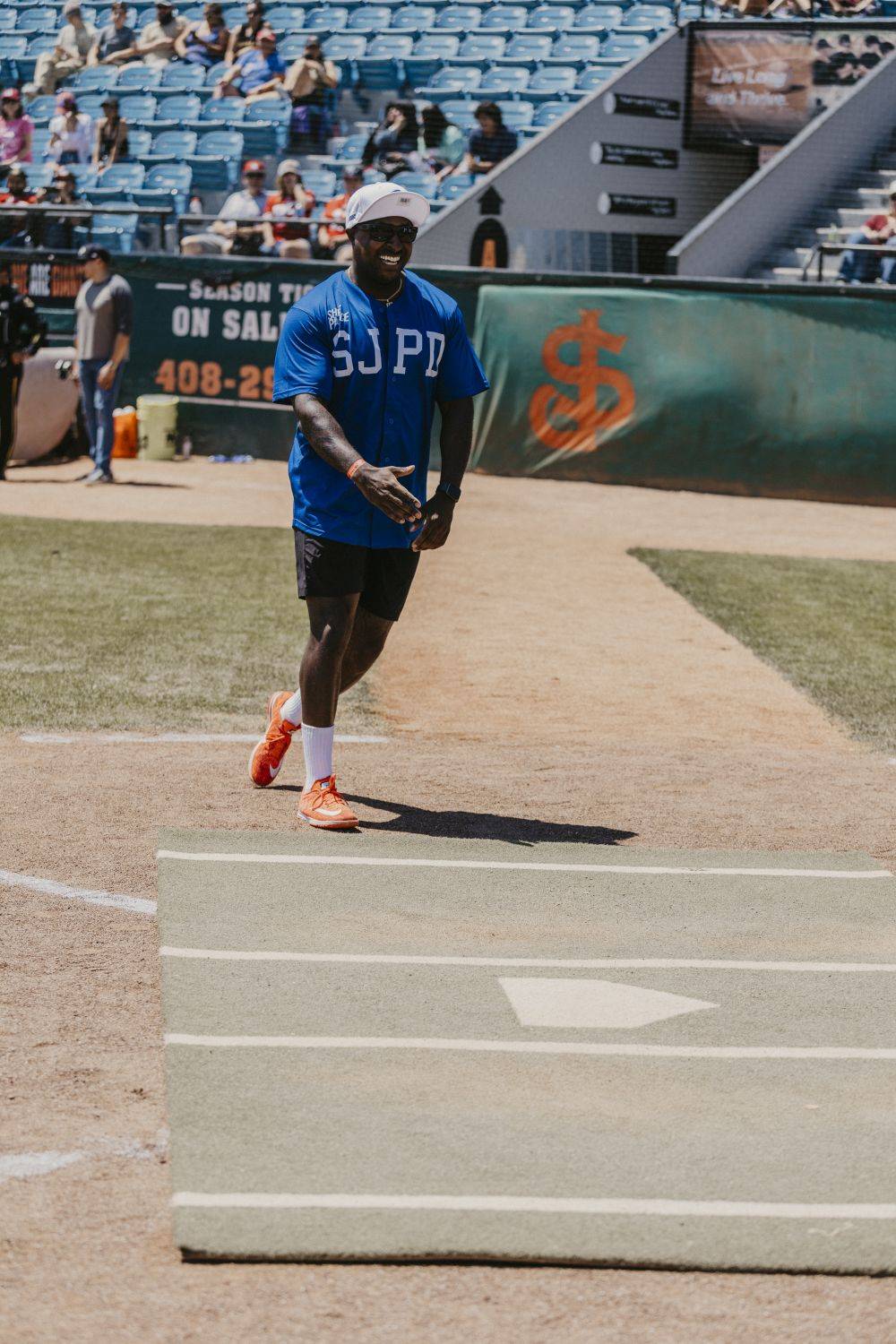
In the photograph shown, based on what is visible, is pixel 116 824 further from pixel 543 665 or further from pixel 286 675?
pixel 543 665

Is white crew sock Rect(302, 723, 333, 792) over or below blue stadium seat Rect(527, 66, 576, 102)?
below

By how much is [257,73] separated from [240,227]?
495 centimetres

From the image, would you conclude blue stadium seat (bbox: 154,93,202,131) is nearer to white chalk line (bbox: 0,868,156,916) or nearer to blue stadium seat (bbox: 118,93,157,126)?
blue stadium seat (bbox: 118,93,157,126)

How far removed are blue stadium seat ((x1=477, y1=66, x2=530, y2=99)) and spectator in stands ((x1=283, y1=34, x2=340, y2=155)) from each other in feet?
6.90

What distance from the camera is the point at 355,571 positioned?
19.9 ft

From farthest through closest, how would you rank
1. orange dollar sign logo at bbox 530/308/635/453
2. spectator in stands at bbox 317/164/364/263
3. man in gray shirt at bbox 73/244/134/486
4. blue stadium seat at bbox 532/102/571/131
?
blue stadium seat at bbox 532/102/571/131, spectator in stands at bbox 317/164/364/263, orange dollar sign logo at bbox 530/308/635/453, man in gray shirt at bbox 73/244/134/486

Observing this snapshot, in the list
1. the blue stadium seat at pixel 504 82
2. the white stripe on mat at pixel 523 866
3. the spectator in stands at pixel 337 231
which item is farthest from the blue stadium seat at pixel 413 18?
the white stripe on mat at pixel 523 866

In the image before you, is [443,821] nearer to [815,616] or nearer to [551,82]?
[815,616]

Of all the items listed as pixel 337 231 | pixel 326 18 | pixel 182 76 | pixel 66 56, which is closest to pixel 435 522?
pixel 337 231

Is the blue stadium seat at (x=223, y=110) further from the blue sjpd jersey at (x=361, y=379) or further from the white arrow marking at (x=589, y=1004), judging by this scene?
the white arrow marking at (x=589, y=1004)

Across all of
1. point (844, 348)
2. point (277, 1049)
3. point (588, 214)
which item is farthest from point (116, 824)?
point (588, 214)

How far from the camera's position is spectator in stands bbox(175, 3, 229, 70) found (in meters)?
26.9

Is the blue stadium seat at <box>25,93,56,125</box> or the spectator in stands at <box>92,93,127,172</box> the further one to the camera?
the blue stadium seat at <box>25,93,56,125</box>

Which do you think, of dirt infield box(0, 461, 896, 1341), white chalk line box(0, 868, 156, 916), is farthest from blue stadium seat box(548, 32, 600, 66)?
white chalk line box(0, 868, 156, 916)
